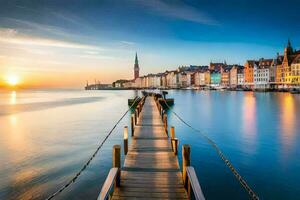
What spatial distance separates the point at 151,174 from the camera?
10.4 m

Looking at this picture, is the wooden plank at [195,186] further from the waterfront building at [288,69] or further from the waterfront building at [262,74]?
the waterfront building at [262,74]

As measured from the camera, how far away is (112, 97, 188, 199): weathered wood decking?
8.74 m

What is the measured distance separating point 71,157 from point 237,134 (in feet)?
58.0

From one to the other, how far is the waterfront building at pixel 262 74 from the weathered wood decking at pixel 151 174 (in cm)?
14527

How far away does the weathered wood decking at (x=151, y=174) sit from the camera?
874 cm

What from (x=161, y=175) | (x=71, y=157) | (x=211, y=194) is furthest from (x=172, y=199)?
(x=71, y=157)

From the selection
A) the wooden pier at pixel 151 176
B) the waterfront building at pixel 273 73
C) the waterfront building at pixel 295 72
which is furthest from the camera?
the waterfront building at pixel 273 73

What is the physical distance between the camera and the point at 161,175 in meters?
10.3

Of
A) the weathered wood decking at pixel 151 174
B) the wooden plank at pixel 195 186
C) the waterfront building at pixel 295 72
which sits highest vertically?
the waterfront building at pixel 295 72

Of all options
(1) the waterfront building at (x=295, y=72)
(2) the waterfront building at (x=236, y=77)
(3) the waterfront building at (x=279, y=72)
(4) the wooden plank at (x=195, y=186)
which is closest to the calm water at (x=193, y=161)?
(4) the wooden plank at (x=195, y=186)

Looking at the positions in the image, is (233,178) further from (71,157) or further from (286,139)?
(286,139)

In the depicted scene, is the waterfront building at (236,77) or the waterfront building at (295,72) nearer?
the waterfront building at (295,72)

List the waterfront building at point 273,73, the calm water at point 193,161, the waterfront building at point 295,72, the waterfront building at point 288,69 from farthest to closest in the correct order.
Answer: the waterfront building at point 273,73 < the waterfront building at point 288,69 < the waterfront building at point 295,72 < the calm water at point 193,161

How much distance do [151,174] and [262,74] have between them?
510 feet
